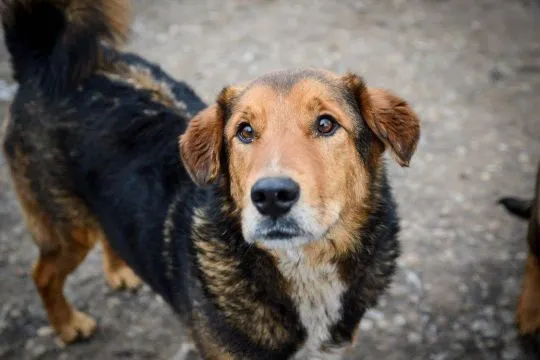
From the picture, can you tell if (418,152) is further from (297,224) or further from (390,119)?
(297,224)

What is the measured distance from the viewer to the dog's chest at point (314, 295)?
9.29 ft

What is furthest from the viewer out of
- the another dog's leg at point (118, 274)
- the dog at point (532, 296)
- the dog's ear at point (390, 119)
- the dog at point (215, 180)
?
the another dog's leg at point (118, 274)

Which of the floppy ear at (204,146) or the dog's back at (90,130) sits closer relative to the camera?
the floppy ear at (204,146)

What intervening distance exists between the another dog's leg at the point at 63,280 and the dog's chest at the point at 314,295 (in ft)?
5.90

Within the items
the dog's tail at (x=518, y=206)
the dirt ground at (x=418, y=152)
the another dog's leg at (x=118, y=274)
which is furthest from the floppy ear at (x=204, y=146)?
the dog's tail at (x=518, y=206)

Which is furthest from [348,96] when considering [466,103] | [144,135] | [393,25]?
[393,25]

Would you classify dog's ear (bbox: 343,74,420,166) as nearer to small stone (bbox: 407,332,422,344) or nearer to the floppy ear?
the floppy ear

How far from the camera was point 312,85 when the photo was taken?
8.97ft

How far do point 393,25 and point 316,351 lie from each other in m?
6.64

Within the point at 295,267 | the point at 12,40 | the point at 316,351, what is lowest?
the point at 316,351

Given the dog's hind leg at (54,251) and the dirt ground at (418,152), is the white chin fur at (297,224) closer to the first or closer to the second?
the dog's hind leg at (54,251)

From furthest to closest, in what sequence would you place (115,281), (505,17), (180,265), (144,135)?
(505,17) → (115,281) → (144,135) → (180,265)

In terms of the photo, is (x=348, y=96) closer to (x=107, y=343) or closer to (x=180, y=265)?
(x=180, y=265)

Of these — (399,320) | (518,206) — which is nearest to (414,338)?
(399,320)
